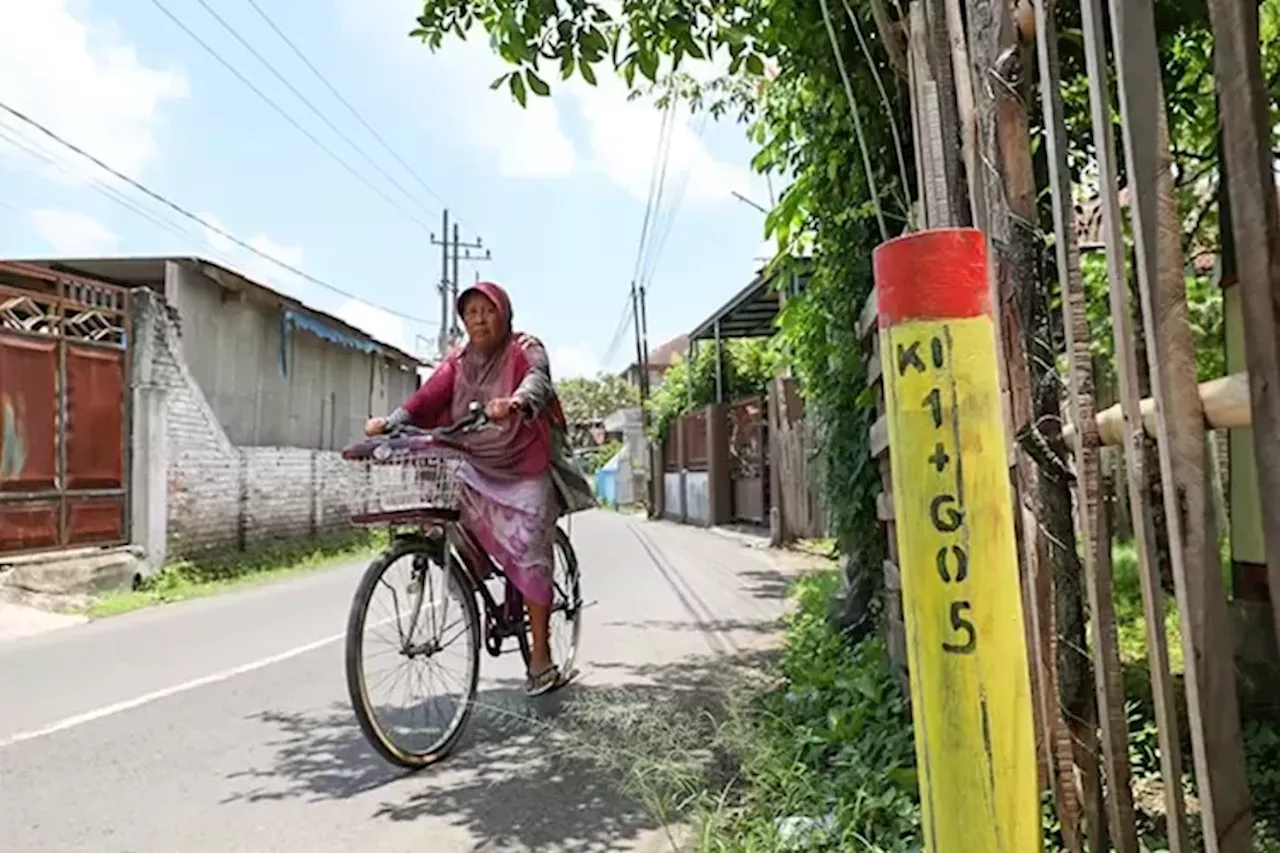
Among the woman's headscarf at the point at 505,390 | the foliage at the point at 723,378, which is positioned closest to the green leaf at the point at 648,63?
the woman's headscarf at the point at 505,390

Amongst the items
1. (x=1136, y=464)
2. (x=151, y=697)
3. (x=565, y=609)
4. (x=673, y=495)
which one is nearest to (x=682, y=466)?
(x=673, y=495)

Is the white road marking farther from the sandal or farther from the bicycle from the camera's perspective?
the sandal

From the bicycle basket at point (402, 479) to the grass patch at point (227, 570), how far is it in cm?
622

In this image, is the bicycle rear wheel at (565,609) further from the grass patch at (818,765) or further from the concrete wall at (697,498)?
the concrete wall at (697,498)

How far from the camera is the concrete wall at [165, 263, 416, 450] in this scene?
515 inches

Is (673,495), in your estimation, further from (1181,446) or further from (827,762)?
(1181,446)

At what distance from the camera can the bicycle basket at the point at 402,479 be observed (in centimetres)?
367

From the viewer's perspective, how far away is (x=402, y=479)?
3.82m

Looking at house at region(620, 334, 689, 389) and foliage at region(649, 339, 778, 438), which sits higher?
house at region(620, 334, 689, 389)

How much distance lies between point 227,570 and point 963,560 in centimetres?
1216

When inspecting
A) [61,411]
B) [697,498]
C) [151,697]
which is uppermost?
[61,411]

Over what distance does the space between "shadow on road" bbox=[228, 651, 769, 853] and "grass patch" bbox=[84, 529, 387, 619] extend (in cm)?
580

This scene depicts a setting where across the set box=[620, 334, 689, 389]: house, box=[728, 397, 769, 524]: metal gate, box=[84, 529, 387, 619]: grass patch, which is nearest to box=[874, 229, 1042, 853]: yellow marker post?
box=[84, 529, 387, 619]: grass patch

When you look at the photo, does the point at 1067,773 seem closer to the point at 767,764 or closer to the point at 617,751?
the point at 767,764
